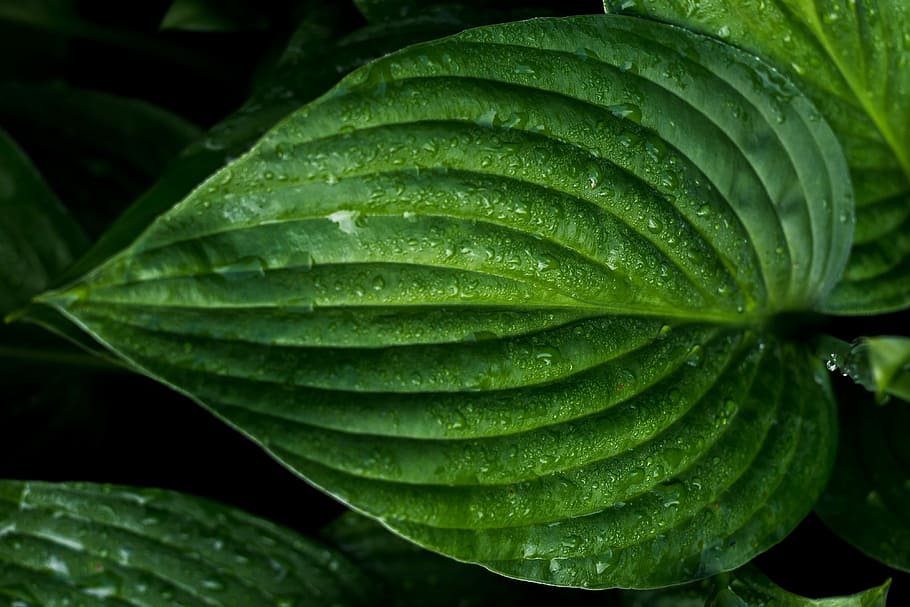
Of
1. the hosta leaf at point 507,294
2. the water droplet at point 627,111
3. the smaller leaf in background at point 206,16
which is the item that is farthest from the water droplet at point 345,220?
the smaller leaf in background at point 206,16

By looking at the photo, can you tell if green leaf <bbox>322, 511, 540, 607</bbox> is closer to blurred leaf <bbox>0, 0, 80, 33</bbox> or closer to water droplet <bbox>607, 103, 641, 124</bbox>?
water droplet <bbox>607, 103, 641, 124</bbox>

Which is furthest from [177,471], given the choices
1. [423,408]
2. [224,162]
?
[423,408]

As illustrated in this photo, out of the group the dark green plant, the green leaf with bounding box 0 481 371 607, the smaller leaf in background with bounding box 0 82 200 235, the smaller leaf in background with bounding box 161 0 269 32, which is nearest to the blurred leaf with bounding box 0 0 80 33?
the smaller leaf in background with bounding box 0 82 200 235

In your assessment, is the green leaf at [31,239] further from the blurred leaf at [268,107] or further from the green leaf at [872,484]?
the green leaf at [872,484]

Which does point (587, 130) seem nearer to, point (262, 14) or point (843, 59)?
point (843, 59)

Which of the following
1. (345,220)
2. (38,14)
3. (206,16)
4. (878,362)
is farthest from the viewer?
(38,14)

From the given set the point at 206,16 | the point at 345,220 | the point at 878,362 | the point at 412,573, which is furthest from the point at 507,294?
the point at 206,16

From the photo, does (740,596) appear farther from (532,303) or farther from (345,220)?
(345,220)
